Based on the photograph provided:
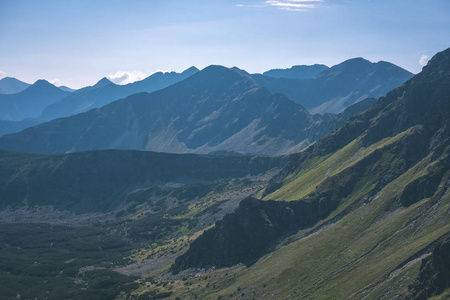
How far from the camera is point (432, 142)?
173 meters

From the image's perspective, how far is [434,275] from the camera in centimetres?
9075

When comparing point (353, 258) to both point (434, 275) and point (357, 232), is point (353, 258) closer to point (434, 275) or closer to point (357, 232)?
point (357, 232)

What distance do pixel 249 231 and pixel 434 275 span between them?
93.2 meters

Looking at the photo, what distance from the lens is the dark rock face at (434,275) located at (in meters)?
89.8

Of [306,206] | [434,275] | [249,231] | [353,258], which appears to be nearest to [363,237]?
[353,258]

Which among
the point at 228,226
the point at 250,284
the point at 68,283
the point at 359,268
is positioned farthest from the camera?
the point at 68,283

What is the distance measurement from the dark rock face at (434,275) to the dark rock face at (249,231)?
247 feet

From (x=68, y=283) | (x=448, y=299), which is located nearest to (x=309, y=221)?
(x=448, y=299)

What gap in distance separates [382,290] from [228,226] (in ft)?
299

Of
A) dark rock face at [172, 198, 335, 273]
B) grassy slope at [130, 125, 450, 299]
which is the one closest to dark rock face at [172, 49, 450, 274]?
dark rock face at [172, 198, 335, 273]

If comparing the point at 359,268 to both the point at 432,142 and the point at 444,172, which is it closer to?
the point at 444,172

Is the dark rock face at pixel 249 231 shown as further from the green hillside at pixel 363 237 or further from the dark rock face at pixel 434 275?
the dark rock face at pixel 434 275

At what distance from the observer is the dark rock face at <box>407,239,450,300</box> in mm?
89750

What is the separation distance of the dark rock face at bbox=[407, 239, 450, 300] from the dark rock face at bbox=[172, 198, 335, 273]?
2960 inches
